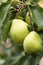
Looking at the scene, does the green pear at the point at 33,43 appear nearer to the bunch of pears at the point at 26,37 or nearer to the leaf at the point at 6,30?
the bunch of pears at the point at 26,37

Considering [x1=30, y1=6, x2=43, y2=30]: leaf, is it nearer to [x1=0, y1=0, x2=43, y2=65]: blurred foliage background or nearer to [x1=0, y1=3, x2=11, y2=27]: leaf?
[x1=0, y1=0, x2=43, y2=65]: blurred foliage background

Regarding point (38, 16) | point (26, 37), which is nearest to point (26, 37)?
point (26, 37)

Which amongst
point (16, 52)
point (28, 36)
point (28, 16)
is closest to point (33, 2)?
point (28, 16)

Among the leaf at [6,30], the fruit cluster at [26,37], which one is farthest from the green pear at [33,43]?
the leaf at [6,30]

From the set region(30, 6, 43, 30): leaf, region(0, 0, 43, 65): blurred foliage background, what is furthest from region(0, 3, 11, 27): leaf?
region(30, 6, 43, 30): leaf

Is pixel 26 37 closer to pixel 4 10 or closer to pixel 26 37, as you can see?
pixel 26 37

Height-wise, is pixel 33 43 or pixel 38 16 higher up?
pixel 38 16

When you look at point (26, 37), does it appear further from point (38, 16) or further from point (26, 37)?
point (38, 16)

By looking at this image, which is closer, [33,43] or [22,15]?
[33,43]
